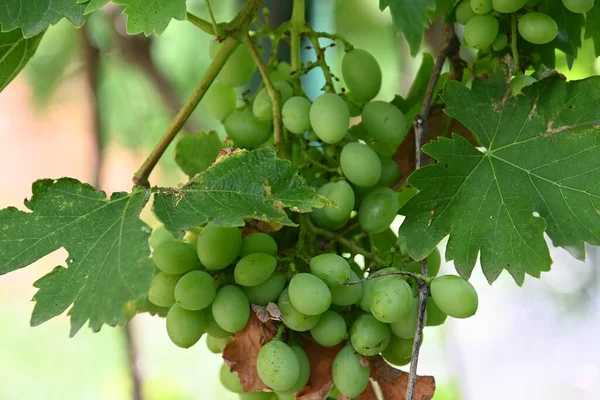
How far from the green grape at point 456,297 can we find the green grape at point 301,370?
12cm

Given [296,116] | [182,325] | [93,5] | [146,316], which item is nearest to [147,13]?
[93,5]

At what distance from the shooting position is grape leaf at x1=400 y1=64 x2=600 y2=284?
1.63 feet

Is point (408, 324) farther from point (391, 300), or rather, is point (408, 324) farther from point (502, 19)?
point (502, 19)

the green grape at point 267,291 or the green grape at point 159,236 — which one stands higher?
the green grape at point 159,236

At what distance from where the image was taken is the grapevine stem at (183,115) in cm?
51

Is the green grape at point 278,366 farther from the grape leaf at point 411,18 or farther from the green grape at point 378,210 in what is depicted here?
the grape leaf at point 411,18

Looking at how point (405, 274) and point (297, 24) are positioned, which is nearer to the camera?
point (405, 274)

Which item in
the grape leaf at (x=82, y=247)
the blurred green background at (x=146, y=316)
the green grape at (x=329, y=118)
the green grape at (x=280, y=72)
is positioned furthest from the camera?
the blurred green background at (x=146, y=316)

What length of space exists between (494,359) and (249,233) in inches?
42.6

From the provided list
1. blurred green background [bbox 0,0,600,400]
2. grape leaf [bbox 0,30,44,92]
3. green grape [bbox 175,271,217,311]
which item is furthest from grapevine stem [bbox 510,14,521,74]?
blurred green background [bbox 0,0,600,400]

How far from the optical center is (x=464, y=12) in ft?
1.84

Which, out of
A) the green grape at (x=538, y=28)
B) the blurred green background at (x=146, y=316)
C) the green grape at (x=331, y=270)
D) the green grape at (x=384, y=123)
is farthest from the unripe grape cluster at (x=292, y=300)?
the blurred green background at (x=146, y=316)

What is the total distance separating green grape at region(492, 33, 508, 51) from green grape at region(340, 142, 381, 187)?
153 mm

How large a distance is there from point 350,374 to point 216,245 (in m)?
0.14
